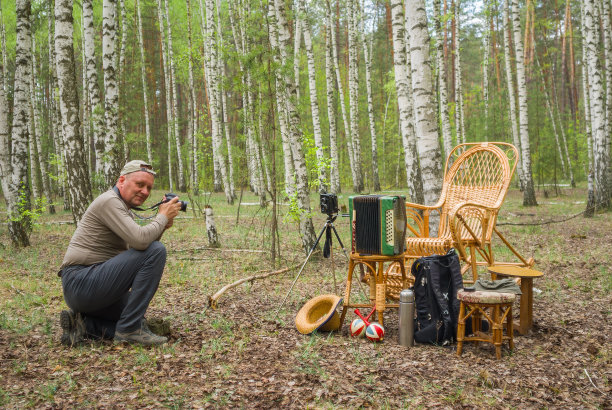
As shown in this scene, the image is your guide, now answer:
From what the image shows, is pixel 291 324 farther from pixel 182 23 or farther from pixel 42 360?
pixel 182 23

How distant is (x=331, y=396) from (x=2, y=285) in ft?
15.6

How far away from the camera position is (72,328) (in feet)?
11.5

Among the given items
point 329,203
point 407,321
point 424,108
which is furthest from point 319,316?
point 424,108

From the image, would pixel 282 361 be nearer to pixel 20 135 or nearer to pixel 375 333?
pixel 375 333

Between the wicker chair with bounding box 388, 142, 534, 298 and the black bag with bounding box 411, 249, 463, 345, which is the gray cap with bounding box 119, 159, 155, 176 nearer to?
the black bag with bounding box 411, 249, 463, 345

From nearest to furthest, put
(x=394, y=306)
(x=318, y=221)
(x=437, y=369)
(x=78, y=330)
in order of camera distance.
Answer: (x=437, y=369) → (x=78, y=330) → (x=394, y=306) → (x=318, y=221)

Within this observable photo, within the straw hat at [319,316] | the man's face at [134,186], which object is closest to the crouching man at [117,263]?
the man's face at [134,186]

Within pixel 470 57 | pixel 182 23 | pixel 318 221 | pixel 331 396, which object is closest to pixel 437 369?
pixel 331 396

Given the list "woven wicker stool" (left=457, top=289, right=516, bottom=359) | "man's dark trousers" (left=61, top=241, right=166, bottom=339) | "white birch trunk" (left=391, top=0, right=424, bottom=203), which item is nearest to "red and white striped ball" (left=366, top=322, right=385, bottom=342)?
"woven wicker stool" (left=457, top=289, right=516, bottom=359)

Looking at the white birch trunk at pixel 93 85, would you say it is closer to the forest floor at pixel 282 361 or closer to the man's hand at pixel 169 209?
the forest floor at pixel 282 361

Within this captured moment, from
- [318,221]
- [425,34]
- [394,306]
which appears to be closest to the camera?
[394,306]

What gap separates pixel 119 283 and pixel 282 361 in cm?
139

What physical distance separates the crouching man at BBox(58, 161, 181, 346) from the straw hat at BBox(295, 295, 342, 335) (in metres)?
1.19

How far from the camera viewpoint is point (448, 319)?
3623 millimetres
